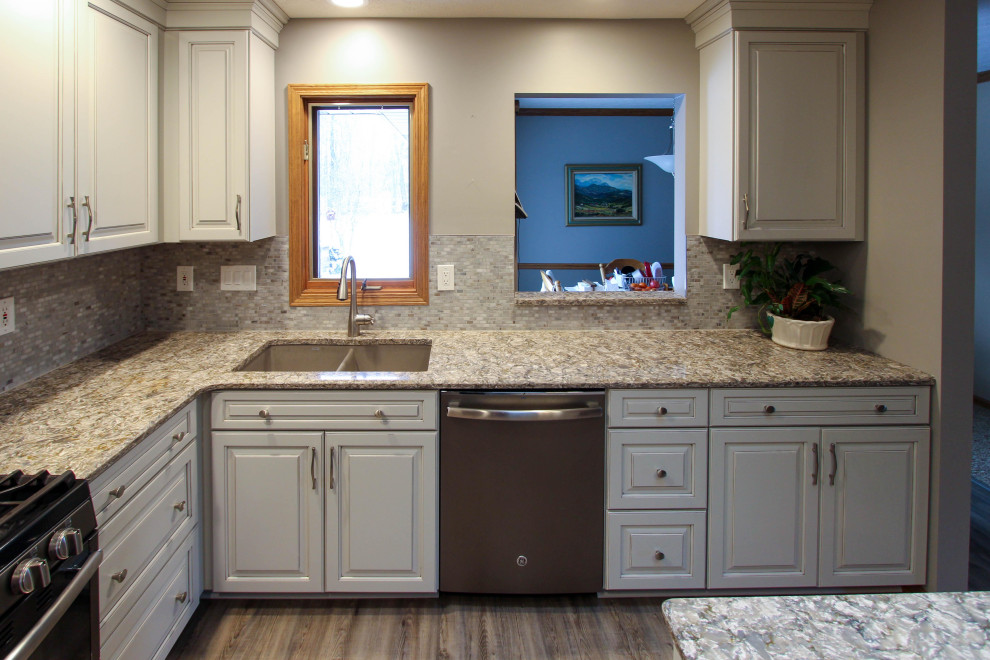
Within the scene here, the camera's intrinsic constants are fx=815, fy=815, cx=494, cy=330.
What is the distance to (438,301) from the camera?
3.34 m

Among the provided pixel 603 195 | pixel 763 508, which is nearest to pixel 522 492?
pixel 763 508

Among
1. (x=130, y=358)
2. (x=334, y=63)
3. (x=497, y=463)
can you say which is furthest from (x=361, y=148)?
A: (x=497, y=463)

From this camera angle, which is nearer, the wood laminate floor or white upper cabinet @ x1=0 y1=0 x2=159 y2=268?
white upper cabinet @ x1=0 y1=0 x2=159 y2=268

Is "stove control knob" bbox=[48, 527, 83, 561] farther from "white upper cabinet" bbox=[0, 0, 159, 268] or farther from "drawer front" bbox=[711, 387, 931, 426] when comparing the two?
"drawer front" bbox=[711, 387, 931, 426]

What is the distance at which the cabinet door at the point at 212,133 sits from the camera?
290cm

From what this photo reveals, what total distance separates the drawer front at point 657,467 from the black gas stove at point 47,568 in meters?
1.56

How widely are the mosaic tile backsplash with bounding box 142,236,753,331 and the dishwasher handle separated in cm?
83

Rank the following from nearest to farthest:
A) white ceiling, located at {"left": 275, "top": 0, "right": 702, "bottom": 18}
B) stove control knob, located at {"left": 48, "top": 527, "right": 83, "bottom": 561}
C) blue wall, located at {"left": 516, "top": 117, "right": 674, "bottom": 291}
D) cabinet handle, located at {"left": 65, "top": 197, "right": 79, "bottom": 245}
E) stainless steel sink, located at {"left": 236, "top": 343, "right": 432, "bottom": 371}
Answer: stove control knob, located at {"left": 48, "top": 527, "right": 83, "bottom": 561} < cabinet handle, located at {"left": 65, "top": 197, "right": 79, "bottom": 245} < white ceiling, located at {"left": 275, "top": 0, "right": 702, "bottom": 18} < stainless steel sink, located at {"left": 236, "top": 343, "right": 432, "bottom": 371} < blue wall, located at {"left": 516, "top": 117, "right": 674, "bottom": 291}

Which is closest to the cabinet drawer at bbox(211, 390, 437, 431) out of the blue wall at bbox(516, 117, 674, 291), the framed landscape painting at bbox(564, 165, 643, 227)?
the blue wall at bbox(516, 117, 674, 291)

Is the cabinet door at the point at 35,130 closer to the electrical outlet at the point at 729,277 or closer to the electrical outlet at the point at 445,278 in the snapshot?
the electrical outlet at the point at 445,278

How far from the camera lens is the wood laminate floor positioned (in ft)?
8.14

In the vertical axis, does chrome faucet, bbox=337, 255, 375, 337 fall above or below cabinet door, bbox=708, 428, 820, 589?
above

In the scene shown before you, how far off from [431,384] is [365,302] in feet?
2.88

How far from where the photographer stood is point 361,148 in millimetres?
3338
